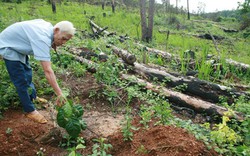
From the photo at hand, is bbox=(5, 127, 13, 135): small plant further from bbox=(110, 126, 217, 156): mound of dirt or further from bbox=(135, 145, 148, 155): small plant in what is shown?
bbox=(135, 145, 148, 155): small plant

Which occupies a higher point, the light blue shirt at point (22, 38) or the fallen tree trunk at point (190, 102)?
the light blue shirt at point (22, 38)

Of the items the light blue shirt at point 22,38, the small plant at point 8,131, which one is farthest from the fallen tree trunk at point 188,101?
the small plant at point 8,131

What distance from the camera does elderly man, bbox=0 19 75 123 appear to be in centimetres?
272

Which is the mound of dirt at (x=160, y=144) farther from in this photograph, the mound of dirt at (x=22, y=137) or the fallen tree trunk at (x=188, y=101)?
the fallen tree trunk at (x=188, y=101)

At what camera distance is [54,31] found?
117 inches

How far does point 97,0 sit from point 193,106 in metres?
22.9

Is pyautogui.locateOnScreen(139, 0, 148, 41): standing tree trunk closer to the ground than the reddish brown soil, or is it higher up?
higher up

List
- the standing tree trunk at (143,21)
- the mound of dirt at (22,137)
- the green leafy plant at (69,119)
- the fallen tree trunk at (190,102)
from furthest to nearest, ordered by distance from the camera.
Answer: the standing tree trunk at (143,21) → the fallen tree trunk at (190,102) → the mound of dirt at (22,137) → the green leafy plant at (69,119)

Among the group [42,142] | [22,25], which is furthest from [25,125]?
[22,25]

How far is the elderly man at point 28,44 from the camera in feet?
8.91

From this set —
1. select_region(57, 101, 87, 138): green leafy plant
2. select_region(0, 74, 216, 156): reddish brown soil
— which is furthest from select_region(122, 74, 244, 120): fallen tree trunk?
select_region(57, 101, 87, 138): green leafy plant

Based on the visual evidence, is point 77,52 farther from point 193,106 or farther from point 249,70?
point 249,70

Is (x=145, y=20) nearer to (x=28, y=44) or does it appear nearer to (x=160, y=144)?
→ (x=28, y=44)

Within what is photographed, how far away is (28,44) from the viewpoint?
297 cm
